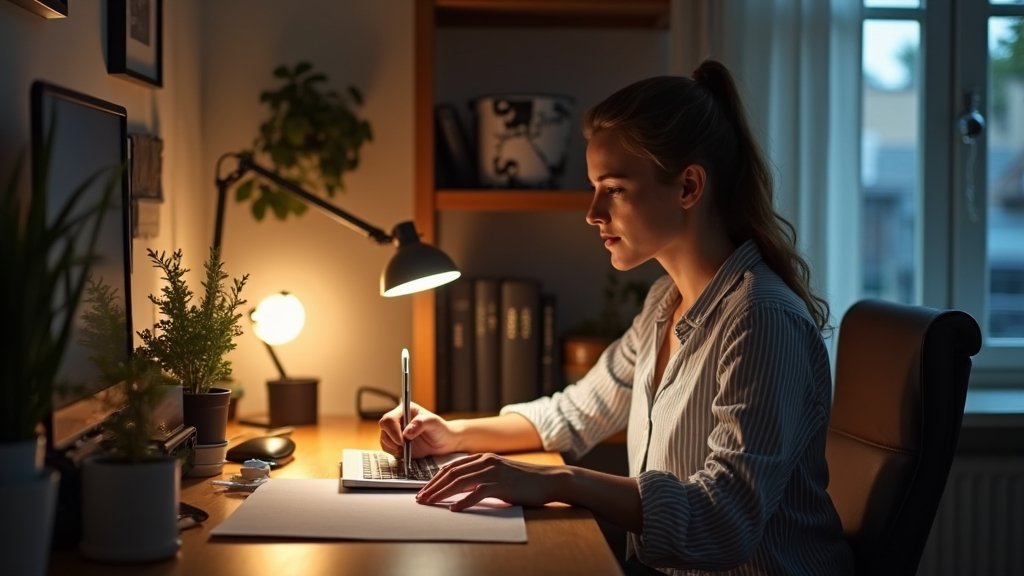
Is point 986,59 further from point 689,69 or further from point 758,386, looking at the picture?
point 758,386

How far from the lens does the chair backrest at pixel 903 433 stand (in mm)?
1507

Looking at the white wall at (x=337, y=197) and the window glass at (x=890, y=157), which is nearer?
the white wall at (x=337, y=197)

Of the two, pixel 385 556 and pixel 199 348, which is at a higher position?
pixel 199 348

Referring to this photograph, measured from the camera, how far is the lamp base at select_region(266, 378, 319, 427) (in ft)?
6.86

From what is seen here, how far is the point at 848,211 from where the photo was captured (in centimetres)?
229

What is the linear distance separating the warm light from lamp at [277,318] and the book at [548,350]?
50 cm

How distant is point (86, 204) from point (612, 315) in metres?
1.24

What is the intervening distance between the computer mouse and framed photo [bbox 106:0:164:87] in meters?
0.62

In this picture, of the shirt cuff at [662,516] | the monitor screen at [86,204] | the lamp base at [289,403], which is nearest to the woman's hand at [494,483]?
the shirt cuff at [662,516]

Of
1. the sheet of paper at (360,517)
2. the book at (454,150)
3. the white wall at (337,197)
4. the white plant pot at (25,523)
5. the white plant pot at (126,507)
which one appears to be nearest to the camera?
the white plant pot at (25,523)

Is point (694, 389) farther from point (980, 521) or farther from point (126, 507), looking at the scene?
point (980, 521)

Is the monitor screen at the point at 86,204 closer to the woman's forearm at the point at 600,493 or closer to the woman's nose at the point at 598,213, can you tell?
the woman's forearm at the point at 600,493

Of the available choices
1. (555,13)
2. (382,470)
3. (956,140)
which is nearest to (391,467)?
(382,470)

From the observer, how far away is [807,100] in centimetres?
228
